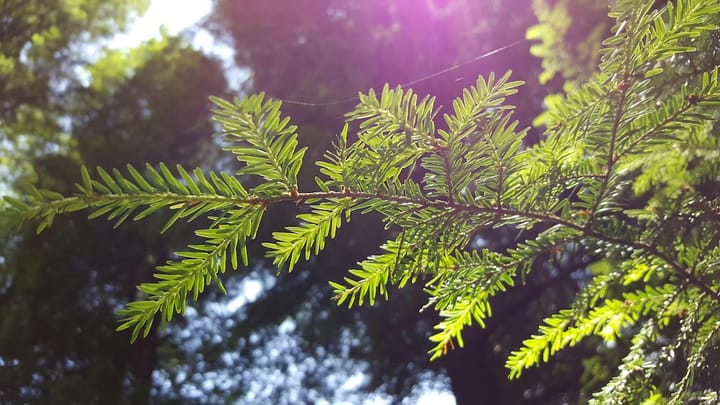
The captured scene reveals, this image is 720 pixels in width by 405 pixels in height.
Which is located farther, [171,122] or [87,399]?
[171,122]

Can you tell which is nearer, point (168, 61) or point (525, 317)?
point (525, 317)

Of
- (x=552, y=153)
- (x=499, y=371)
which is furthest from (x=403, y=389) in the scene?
(x=552, y=153)

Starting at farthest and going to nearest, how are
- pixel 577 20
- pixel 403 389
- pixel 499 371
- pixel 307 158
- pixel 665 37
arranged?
pixel 403 389 → pixel 499 371 → pixel 307 158 → pixel 577 20 → pixel 665 37

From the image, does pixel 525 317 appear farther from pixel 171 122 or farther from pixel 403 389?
pixel 171 122

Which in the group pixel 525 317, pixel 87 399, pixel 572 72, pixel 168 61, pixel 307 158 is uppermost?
pixel 168 61

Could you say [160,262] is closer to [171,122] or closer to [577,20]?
[171,122]

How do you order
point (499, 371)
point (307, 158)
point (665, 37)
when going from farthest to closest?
point (499, 371) → point (307, 158) → point (665, 37)

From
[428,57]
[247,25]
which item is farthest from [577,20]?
[247,25]

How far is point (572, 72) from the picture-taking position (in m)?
1.43

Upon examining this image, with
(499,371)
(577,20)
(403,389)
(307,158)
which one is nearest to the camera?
(577,20)

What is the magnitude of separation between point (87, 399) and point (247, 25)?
2838 millimetres

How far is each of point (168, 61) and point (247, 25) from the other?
690mm

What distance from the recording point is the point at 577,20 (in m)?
1.42

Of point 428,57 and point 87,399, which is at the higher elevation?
point 428,57
